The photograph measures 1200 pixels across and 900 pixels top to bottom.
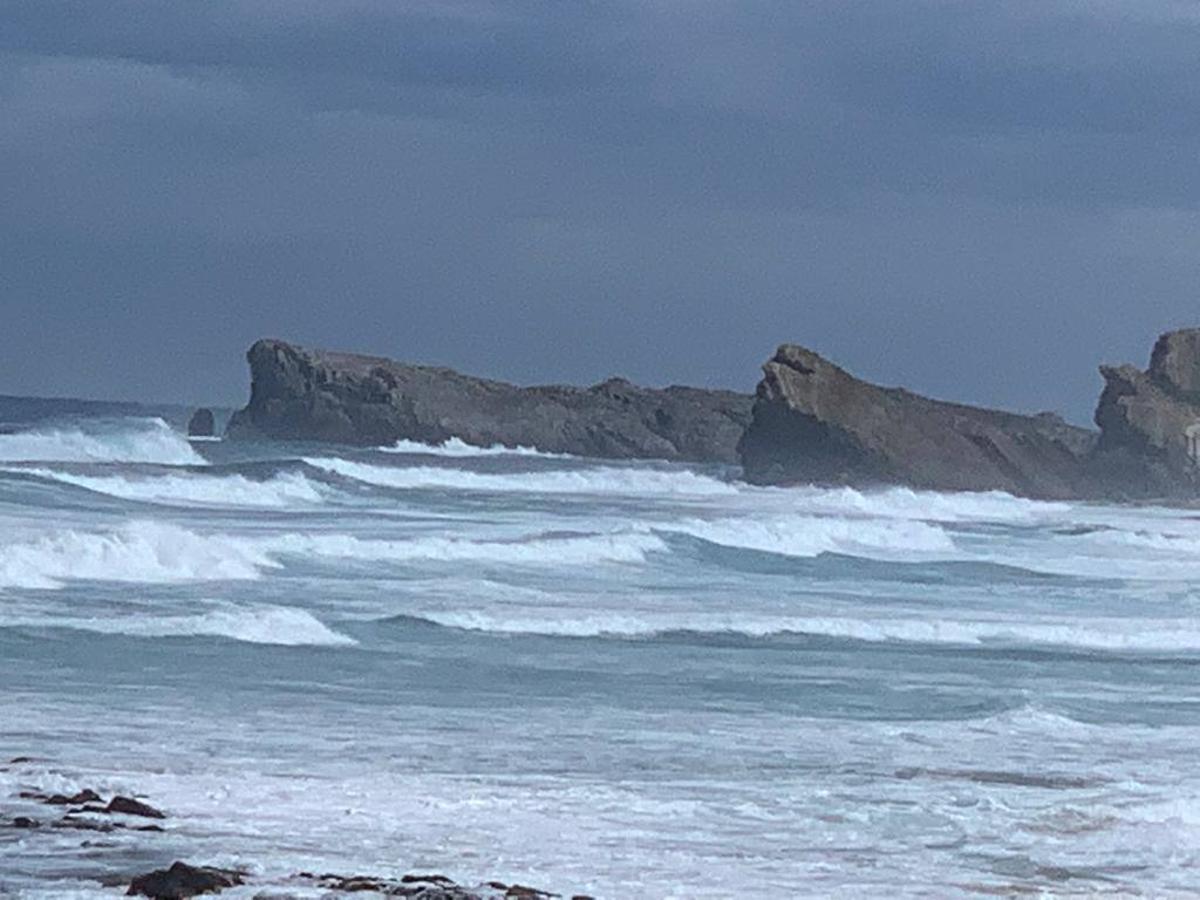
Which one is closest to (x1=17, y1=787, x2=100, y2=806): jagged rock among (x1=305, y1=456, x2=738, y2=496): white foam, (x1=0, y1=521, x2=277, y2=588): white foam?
(x1=0, y1=521, x2=277, y2=588): white foam

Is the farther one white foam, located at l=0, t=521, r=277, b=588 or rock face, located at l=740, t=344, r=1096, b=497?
rock face, located at l=740, t=344, r=1096, b=497

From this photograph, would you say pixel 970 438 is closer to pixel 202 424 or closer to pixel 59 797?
pixel 202 424

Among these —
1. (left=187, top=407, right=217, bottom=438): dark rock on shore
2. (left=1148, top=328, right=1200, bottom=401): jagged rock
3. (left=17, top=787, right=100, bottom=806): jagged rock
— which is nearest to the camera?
(left=17, top=787, right=100, bottom=806): jagged rock

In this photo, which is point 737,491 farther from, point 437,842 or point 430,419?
point 437,842

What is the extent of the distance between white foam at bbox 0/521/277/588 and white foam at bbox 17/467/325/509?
16092mm

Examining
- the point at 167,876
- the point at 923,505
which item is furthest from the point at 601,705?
the point at 923,505

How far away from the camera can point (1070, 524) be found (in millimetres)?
52656

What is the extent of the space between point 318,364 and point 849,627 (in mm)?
70397

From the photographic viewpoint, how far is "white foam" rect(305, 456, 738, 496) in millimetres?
64500

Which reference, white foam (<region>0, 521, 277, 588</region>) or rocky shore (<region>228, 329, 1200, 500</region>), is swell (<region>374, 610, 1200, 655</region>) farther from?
rocky shore (<region>228, 329, 1200, 500</region>)

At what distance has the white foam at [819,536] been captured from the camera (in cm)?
4112

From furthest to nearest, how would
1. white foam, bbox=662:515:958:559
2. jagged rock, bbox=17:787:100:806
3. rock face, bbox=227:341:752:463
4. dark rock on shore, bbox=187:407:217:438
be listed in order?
dark rock on shore, bbox=187:407:217:438 → rock face, bbox=227:341:752:463 → white foam, bbox=662:515:958:559 → jagged rock, bbox=17:787:100:806

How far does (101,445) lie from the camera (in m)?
74.9

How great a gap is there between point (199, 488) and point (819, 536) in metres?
13.5
